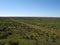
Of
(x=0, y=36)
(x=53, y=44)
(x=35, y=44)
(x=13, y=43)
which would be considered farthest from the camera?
(x=0, y=36)

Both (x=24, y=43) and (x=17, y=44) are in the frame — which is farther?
(x=24, y=43)

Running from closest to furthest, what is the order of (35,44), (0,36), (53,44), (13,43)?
(13,43) < (35,44) < (53,44) < (0,36)

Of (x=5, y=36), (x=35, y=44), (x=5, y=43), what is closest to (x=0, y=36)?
(x=5, y=36)

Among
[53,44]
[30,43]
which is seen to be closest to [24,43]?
[30,43]

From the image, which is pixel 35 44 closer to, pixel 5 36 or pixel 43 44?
pixel 43 44

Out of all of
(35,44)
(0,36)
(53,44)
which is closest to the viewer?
(35,44)

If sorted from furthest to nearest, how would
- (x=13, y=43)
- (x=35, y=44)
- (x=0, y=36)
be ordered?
1. (x=0, y=36)
2. (x=35, y=44)
3. (x=13, y=43)

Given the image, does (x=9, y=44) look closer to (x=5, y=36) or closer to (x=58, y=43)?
(x=5, y=36)

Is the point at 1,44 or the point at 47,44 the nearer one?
the point at 1,44
